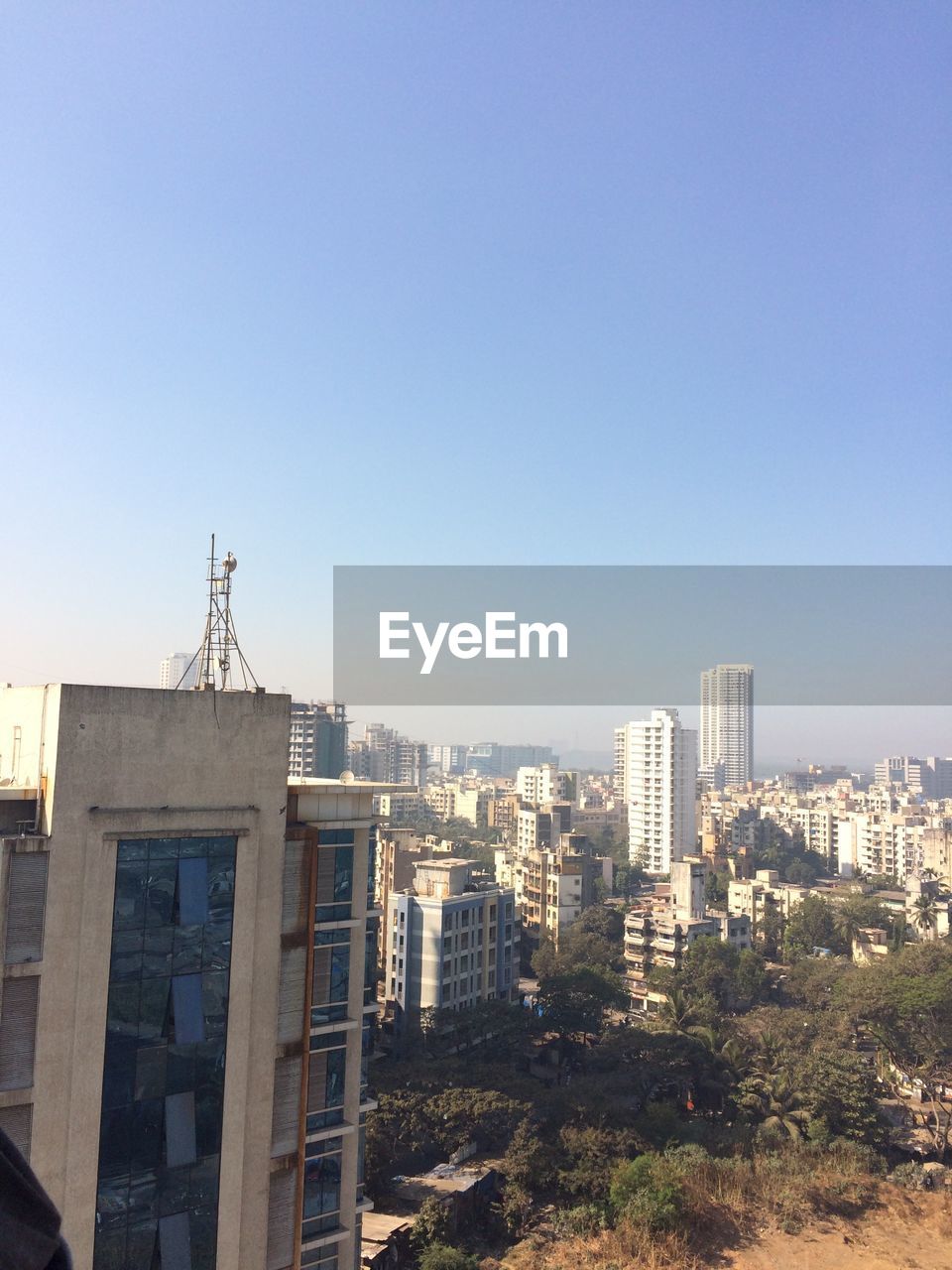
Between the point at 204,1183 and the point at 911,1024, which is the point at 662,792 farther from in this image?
the point at 204,1183

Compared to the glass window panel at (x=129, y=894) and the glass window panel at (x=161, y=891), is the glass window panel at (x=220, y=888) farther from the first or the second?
the glass window panel at (x=129, y=894)

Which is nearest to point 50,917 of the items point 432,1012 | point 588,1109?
point 588,1109

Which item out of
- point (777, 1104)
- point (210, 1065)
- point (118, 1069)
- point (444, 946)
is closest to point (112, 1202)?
point (118, 1069)

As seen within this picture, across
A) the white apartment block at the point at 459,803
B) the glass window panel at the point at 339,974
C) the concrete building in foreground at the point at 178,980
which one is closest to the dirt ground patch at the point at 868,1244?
the concrete building in foreground at the point at 178,980

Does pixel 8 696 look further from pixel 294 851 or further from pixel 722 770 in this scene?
pixel 722 770

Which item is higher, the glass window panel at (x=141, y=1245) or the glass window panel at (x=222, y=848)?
the glass window panel at (x=222, y=848)

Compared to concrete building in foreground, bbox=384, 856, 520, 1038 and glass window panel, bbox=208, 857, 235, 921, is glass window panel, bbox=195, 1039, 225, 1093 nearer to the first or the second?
glass window panel, bbox=208, 857, 235, 921

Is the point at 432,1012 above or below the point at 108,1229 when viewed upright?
below
